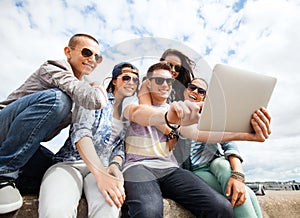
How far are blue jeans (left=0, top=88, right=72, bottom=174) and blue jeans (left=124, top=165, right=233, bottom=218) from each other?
17.2 inches

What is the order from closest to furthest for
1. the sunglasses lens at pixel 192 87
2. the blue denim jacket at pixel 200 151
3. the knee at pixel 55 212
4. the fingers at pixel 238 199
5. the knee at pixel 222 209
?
the knee at pixel 55 212, the knee at pixel 222 209, the fingers at pixel 238 199, the blue denim jacket at pixel 200 151, the sunglasses lens at pixel 192 87

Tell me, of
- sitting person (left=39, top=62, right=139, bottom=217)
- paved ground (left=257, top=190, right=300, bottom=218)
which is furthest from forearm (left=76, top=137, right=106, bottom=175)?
paved ground (left=257, top=190, right=300, bottom=218)

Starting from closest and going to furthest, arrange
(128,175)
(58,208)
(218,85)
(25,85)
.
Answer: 1. (58,208)
2. (218,85)
3. (128,175)
4. (25,85)

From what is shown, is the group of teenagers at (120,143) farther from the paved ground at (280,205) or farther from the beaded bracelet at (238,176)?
the paved ground at (280,205)

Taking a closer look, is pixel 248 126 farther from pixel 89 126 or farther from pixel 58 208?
pixel 58 208

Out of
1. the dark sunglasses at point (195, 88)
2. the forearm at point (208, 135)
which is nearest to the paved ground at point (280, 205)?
the forearm at point (208, 135)

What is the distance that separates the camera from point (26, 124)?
1219mm

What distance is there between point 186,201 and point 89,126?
599mm

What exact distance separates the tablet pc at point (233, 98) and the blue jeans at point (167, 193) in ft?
1.00

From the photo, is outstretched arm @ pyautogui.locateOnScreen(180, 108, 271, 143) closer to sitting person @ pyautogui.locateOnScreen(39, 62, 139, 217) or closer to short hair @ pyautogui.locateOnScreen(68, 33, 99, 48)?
sitting person @ pyautogui.locateOnScreen(39, 62, 139, 217)

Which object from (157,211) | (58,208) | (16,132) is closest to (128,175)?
(157,211)

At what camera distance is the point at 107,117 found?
58.9 inches

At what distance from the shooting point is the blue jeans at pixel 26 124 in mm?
1202

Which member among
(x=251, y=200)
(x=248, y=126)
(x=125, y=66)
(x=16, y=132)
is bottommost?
(x=251, y=200)
